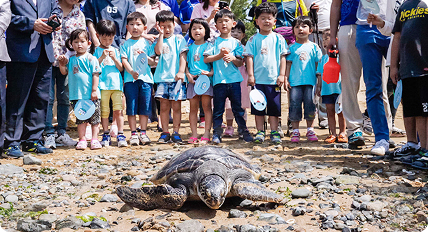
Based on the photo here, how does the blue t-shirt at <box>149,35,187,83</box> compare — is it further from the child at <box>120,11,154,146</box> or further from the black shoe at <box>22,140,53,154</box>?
the black shoe at <box>22,140,53,154</box>

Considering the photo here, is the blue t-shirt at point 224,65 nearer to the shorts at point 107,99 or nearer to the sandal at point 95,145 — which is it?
the shorts at point 107,99

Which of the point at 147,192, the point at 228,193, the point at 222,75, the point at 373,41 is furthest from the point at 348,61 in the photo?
the point at 147,192

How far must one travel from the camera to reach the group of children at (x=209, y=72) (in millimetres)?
5617

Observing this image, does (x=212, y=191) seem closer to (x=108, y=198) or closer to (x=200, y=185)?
(x=200, y=185)

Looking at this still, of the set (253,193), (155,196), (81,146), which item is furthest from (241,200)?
(81,146)

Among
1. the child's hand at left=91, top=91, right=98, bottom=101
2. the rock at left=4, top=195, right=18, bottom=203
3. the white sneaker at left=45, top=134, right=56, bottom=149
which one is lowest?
the rock at left=4, top=195, right=18, bottom=203

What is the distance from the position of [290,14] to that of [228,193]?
450cm

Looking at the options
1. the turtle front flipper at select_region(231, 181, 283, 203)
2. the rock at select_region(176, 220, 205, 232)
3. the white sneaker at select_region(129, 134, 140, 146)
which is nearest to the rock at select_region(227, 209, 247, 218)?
the turtle front flipper at select_region(231, 181, 283, 203)

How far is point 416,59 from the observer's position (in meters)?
3.92

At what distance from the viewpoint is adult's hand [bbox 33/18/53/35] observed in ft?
16.1

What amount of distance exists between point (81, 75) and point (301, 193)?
3633 mm

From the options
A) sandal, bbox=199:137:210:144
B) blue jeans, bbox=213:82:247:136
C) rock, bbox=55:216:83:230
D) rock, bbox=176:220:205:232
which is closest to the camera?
rock, bbox=176:220:205:232

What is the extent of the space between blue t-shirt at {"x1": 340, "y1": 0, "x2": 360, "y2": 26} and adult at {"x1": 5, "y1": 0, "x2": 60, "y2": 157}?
3774mm

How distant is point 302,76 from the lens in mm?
5621
